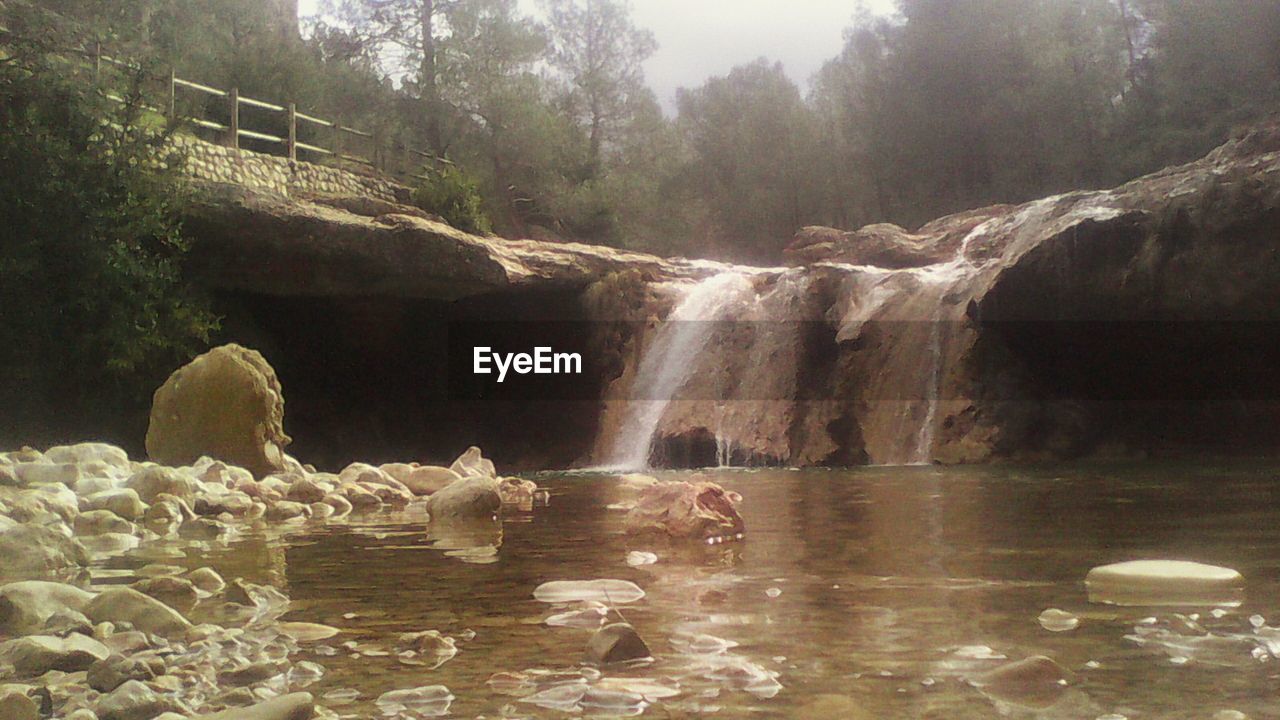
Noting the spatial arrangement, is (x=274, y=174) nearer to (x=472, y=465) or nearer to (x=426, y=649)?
(x=472, y=465)

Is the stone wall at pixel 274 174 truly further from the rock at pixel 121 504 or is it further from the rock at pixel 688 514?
the rock at pixel 688 514

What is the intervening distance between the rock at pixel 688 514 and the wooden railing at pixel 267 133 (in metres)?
11.2

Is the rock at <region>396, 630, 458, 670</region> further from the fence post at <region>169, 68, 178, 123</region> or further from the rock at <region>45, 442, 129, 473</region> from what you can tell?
the fence post at <region>169, 68, 178, 123</region>

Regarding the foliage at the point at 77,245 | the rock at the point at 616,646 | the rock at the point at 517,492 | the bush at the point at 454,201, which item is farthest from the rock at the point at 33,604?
the bush at the point at 454,201

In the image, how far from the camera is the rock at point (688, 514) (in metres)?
5.52

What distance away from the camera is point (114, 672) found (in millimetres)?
2385

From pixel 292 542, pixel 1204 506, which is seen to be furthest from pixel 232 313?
pixel 1204 506

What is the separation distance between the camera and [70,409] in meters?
13.3

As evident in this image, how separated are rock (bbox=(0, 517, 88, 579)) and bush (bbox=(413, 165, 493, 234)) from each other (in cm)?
1716

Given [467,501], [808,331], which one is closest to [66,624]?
[467,501]

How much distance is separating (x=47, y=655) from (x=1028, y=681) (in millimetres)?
2240

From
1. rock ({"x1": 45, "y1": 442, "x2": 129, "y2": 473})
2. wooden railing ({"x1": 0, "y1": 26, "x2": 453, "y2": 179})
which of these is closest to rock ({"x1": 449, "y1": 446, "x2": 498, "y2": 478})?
rock ({"x1": 45, "y1": 442, "x2": 129, "y2": 473})

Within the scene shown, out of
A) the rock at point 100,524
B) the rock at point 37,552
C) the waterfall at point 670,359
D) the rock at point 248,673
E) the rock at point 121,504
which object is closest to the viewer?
the rock at point 248,673

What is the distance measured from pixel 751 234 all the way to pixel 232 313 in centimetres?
2270
